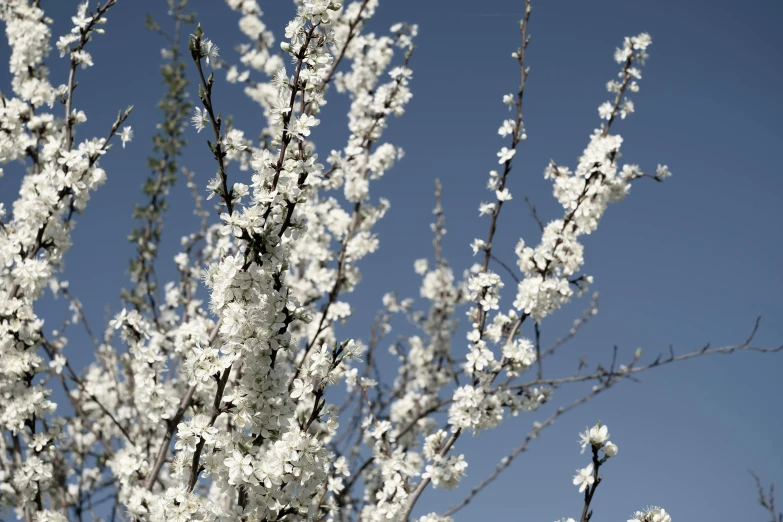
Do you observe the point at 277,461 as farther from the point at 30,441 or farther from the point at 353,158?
the point at 353,158

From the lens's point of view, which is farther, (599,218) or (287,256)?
(599,218)

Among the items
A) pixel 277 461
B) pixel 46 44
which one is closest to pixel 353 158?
pixel 46 44

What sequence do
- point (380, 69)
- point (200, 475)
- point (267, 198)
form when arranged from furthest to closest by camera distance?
1. point (380, 69)
2. point (200, 475)
3. point (267, 198)

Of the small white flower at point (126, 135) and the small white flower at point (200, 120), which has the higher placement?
the small white flower at point (126, 135)

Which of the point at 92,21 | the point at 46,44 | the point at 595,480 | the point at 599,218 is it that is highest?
the point at 46,44

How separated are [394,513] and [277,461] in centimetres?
189

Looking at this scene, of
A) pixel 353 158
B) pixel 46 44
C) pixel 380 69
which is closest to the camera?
pixel 46 44

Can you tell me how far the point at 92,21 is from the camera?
4.46 meters

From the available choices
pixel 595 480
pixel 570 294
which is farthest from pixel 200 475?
pixel 570 294

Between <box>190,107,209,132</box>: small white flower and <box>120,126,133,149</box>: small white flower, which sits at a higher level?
<box>120,126,133,149</box>: small white flower

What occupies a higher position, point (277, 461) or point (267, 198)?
point (267, 198)

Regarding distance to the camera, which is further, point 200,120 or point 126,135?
point 126,135

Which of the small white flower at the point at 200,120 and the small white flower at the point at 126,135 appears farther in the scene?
the small white flower at the point at 126,135

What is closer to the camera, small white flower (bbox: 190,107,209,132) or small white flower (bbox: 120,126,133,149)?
small white flower (bbox: 190,107,209,132)
